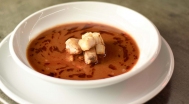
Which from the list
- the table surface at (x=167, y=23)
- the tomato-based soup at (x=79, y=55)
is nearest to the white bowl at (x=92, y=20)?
the tomato-based soup at (x=79, y=55)

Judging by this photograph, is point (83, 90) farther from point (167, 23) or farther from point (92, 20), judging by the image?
point (167, 23)

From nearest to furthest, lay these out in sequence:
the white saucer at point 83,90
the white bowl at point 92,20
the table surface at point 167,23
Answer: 1. the white saucer at point 83,90
2. the table surface at point 167,23
3. the white bowl at point 92,20

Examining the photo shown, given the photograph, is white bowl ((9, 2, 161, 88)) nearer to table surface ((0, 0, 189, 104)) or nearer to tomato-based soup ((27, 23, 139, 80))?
tomato-based soup ((27, 23, 139, 80))

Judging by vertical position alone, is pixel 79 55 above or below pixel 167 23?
above

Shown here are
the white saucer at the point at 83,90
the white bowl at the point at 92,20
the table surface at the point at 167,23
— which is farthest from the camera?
the white bowl at the point at 92,20

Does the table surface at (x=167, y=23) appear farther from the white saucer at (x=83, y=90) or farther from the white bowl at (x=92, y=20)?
the white bowl at (x=92, y=20)

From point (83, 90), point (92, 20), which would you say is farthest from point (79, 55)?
point (92, 20)

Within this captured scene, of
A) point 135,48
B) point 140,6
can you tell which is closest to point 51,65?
point 135,48
